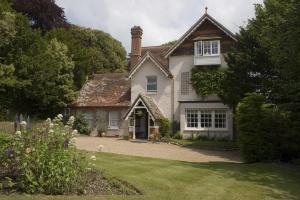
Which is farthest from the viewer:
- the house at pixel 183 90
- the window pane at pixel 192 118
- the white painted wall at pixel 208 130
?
the window pane at pixel 192 118

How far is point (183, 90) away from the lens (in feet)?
119

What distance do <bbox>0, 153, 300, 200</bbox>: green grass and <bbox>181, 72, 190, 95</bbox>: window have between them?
19981 mm

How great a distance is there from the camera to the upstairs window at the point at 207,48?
35031 mm

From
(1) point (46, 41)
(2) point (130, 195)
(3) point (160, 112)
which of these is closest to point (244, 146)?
(2) point (130, 195)

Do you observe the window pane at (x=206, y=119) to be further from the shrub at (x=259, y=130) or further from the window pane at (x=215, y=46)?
the shrub at (x=259, y=130)

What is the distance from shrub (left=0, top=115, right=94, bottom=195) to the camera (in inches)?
387

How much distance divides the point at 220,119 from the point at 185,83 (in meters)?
4.64

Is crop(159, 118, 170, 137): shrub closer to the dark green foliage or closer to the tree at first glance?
the tree

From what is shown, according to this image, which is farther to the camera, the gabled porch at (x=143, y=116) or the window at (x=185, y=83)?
A: the window at (x=185, y=83)

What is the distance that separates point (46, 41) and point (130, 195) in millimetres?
31757

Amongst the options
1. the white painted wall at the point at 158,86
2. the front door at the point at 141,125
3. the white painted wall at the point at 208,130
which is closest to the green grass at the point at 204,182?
the white painted wall at the point at 208,130

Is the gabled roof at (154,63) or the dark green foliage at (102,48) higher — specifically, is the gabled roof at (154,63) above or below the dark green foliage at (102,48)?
below

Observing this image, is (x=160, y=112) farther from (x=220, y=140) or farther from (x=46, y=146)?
(x=46, y=146)

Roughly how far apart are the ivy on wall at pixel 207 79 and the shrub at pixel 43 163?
81.0 ft
